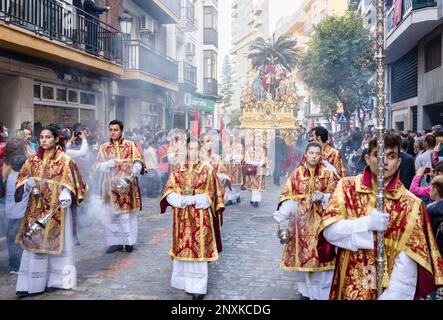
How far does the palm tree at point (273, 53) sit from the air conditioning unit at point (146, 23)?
13944 millimetres

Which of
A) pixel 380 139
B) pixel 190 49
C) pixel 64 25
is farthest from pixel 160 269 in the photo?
pixel 190 49

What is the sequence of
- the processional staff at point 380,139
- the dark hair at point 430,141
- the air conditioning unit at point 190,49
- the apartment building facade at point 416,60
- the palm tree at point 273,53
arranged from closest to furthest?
1. the processional staff at point 380,139
2. the dark hair at point 430,141
3. the apartment building facade at point 416,60
4. the air conditioning unit at point 190,49
5. the palm tree at point 273,53

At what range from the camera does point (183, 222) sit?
5.55 metres

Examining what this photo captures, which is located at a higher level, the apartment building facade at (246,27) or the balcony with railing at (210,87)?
the apartment building facade at (246,27)

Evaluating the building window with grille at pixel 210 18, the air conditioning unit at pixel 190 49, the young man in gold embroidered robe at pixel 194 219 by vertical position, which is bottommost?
the young man in gold embroidered robe at pixel 194 219

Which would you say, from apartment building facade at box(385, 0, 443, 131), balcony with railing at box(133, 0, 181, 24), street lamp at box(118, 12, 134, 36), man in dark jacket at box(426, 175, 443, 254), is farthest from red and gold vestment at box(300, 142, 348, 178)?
balcony with railing at box(133, 0, 181, 24)

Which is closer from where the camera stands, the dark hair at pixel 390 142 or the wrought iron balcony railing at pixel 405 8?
the dark hair at pixel 390 142

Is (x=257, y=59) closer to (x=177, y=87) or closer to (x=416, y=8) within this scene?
(x=177, y=87)

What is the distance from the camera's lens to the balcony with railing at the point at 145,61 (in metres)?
16.8

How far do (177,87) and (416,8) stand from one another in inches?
391

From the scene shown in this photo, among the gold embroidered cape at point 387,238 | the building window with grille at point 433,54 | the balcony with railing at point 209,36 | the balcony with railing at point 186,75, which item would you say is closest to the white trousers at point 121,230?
the gold embroidered cape at point 387,238

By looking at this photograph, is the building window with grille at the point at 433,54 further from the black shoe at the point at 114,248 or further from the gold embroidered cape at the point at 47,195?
the gold embroidered cape at the point at 47,195

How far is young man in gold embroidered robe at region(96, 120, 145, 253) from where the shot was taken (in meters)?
7.64

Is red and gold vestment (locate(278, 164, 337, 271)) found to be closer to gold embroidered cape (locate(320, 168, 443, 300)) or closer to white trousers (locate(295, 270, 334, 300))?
white trousers (locate(295, 270, 334, 300))
